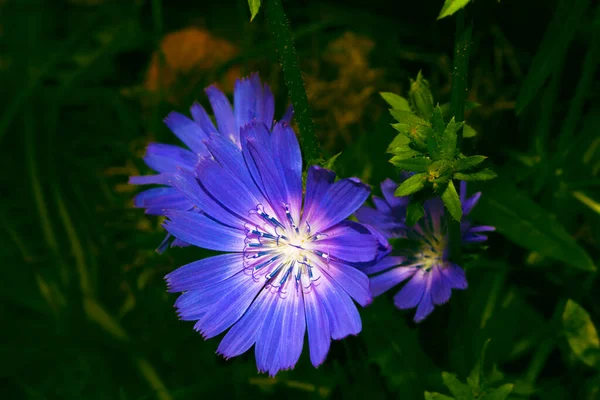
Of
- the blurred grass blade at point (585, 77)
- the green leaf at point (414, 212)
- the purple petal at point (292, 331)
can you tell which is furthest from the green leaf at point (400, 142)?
the blurred grass blade at point (585, 77)

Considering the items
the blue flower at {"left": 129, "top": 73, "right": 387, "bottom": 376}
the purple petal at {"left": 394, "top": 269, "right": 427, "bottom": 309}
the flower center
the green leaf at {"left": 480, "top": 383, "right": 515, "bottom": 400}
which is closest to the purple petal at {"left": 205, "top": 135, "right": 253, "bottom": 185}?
the blue flower at {"left": 129, "top": 73, "right": 387, "bottom": 376}

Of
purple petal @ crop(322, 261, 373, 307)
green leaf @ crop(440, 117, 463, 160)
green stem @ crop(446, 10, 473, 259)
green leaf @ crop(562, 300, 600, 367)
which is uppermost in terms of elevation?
green stem @ crop(446, 10, 473, 259)

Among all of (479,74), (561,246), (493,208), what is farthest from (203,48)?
(561,246)

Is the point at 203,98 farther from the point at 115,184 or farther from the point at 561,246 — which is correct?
the point at 561,246

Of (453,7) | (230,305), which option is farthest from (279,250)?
(453,7)

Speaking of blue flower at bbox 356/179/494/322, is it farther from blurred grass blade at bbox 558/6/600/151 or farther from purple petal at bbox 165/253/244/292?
blurred grass blade at bbox 558/6/600/151

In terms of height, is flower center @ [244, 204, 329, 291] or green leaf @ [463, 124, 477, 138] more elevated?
green leaf @ [463, 124, 477, 138]
